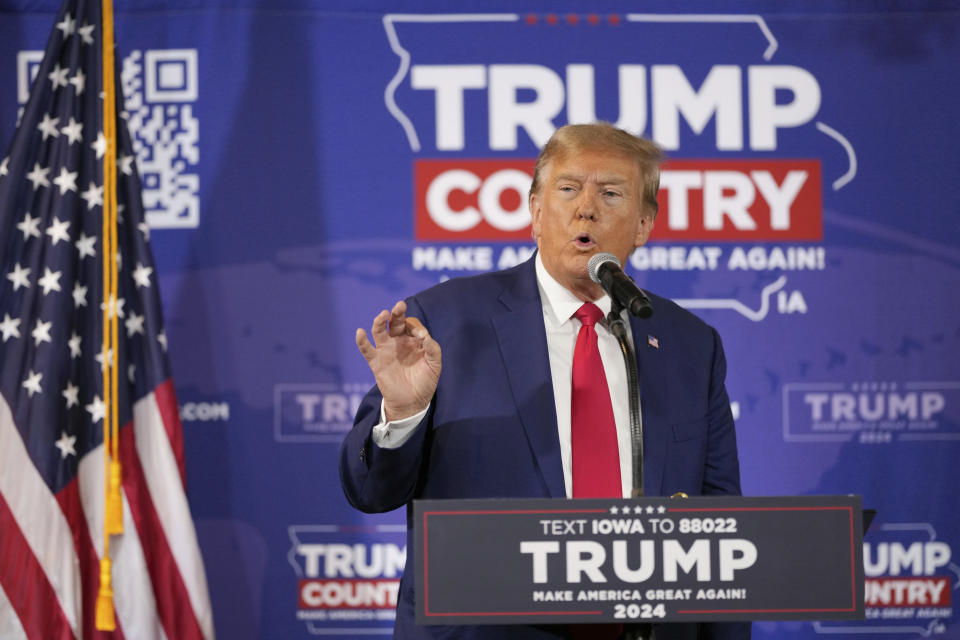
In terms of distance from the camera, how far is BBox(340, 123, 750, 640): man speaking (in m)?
1.66

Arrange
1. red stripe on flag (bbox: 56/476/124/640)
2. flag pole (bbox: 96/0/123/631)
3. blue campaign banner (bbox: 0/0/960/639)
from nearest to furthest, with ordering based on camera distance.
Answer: flag pole (bbox: 96/0/123/631), red stripe on flag (bbox: 56/476/124/640), blue campaign banner (bbox: 0/0/960/639)

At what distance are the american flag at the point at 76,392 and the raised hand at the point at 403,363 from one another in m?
1.56

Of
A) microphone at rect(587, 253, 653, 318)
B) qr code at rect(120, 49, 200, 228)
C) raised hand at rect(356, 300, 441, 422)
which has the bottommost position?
raised hand at rect(356, 300, 441, 422)

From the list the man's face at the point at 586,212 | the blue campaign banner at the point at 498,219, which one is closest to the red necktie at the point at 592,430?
the man's face at the point at 586,212

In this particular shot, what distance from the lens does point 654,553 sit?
4.13 feet

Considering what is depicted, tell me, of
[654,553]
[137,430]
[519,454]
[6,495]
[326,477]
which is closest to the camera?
[654,553]

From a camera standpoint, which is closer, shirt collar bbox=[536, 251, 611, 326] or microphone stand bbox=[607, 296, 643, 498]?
microphone stand bbox=[607, 296, 643, 498]

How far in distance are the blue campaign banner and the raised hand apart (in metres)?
1.72

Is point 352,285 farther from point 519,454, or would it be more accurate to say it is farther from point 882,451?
point 882,451

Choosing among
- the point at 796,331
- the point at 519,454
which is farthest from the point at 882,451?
the point at 519,454

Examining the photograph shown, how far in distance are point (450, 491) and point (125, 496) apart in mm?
1452

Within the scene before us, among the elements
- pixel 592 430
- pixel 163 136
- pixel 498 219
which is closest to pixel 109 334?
pixel 163 136

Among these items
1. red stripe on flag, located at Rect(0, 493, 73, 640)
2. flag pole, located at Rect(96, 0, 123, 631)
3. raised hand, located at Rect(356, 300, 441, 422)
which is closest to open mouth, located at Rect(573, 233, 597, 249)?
raised hand, located at Rect(356, 300, 441, 422)

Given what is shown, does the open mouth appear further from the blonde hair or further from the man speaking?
the blonde hair
